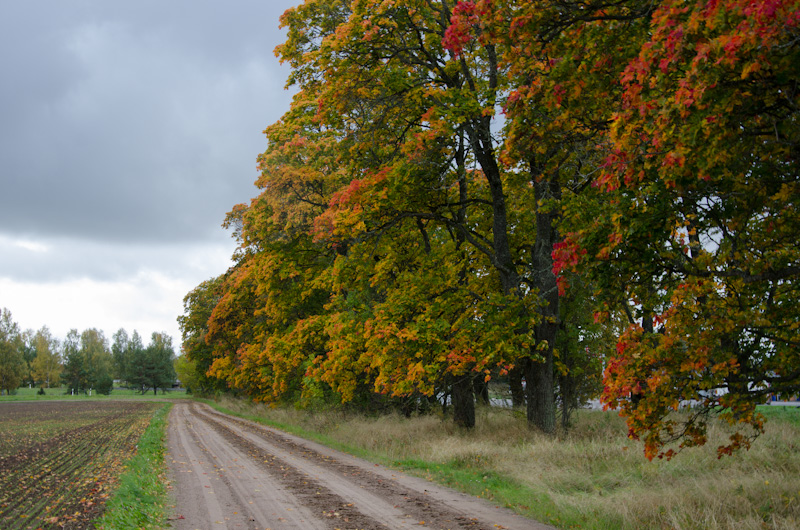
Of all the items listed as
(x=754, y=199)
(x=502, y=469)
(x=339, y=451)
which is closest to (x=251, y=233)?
(x=339, y=451)

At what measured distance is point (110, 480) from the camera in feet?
38.6

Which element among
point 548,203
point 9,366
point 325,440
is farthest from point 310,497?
point 9,366

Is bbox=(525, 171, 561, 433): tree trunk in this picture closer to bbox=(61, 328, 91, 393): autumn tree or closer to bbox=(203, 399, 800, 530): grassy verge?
bbox=(203, 399, 800, 530): grassy verge

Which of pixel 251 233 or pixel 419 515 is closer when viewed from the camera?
pixel 419 515

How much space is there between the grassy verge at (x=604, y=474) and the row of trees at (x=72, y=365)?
3474 inches

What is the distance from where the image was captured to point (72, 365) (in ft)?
324

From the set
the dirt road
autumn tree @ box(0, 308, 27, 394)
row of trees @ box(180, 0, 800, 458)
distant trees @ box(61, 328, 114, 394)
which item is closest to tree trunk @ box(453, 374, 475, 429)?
row of trees @ box(180, 0, 800, 458)

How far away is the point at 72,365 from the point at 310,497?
107m

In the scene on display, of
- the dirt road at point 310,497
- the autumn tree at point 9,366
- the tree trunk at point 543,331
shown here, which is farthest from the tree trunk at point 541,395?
the autumn tree at point 9,366

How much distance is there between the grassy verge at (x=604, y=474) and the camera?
685 centimetres

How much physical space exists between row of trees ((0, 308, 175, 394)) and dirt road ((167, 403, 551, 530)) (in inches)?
3386

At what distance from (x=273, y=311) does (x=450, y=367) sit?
537 inches

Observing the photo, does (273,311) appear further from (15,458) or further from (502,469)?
(502,469)

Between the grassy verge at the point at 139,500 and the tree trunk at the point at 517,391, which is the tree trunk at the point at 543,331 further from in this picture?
the grassy verge at the point at 139,500
